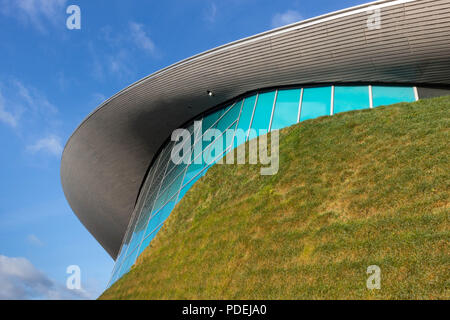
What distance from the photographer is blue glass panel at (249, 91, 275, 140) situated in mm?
13488

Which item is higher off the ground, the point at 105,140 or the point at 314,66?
the point at 105,140

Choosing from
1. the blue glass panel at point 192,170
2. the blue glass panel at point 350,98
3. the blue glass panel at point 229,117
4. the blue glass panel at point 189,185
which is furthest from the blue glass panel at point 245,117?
the blue glass panel at point 350,98

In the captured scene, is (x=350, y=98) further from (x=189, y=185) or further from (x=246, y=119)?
(x=189, y=185)

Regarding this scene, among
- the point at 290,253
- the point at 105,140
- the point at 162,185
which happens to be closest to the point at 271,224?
the point at 290,253

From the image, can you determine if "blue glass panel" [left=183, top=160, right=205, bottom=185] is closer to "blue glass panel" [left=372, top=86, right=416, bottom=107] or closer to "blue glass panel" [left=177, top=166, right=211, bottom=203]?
"blue glass panel" [left=177, top=166, right=211, bottom=203]

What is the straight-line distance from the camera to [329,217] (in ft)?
23.8

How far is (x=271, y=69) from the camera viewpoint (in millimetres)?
13539

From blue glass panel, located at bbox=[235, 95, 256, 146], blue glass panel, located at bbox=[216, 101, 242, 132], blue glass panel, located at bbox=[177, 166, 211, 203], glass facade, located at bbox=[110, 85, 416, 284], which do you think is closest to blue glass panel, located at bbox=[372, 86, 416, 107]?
glass facade, located at bbox=[110, 85, 416, 284]

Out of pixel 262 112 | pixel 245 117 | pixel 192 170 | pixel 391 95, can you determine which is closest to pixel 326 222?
pixel 391 95

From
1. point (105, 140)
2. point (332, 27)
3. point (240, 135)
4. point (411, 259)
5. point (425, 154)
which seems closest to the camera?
point (411, 259)
